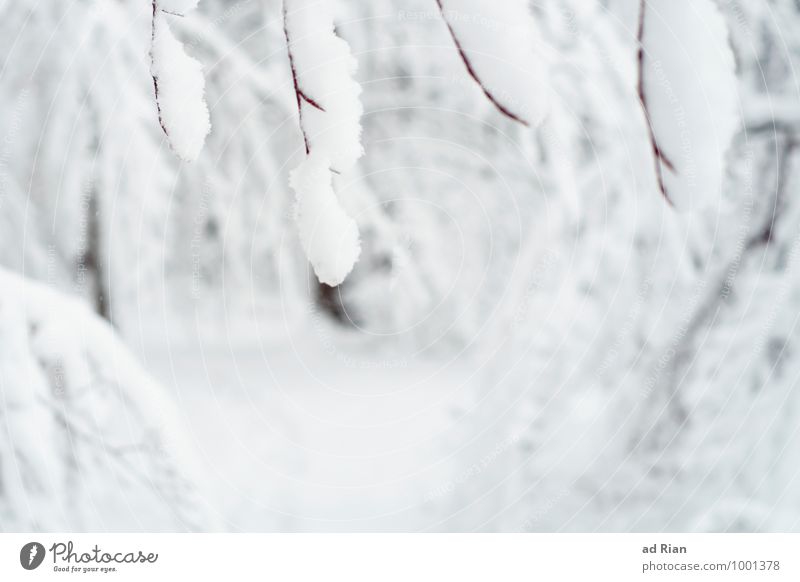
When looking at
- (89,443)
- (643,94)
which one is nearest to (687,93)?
(643,94)

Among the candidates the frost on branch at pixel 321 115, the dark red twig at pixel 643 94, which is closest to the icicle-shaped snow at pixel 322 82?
the frost on branch at pixel 321 115

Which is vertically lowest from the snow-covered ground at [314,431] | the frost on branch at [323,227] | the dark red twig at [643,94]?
the snow-covered ground at [314,431]

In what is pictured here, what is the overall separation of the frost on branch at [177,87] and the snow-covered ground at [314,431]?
186 millimetres

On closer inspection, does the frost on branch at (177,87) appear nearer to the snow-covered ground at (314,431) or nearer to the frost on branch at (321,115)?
the frost on branch at (321,115)

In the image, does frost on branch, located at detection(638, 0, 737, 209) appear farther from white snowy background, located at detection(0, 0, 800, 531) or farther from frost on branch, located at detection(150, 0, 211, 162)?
frost on branch, located at detection(150, 0, 211, 162)

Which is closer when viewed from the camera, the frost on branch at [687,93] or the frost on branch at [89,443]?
the frost on branch at [687,93]

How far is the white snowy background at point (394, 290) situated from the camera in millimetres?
563

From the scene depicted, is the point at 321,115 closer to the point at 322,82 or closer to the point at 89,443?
the point at 322,82

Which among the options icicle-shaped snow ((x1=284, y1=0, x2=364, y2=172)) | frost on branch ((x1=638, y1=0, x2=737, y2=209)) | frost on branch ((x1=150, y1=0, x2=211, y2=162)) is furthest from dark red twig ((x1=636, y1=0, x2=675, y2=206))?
frost on branch ((x1=150, y1=0, x2=211, y2=162))

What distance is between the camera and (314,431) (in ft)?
1.98

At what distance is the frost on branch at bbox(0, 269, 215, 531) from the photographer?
1.93 ft
